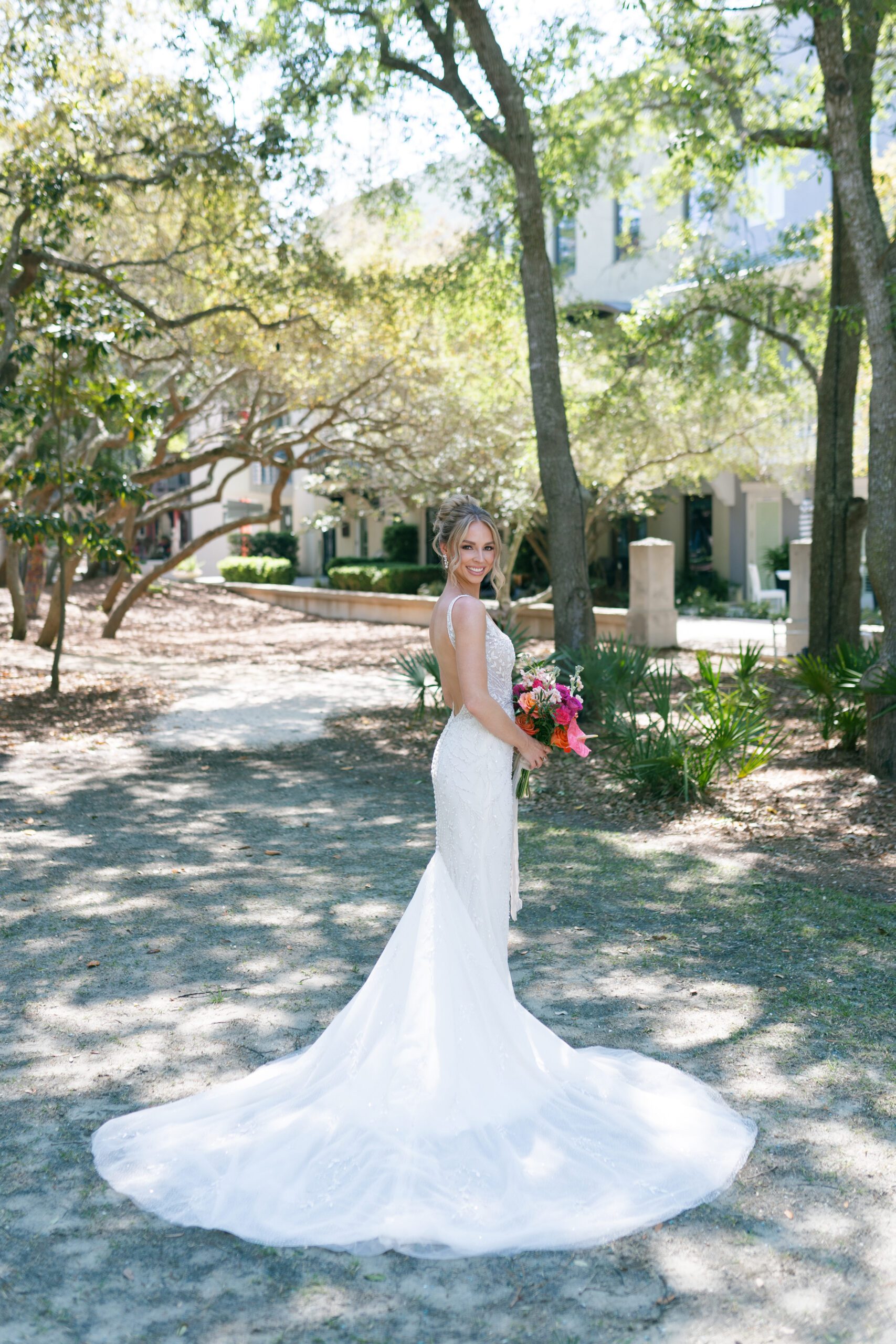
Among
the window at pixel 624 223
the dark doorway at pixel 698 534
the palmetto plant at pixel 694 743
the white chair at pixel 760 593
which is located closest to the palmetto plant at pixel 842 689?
the palmetto plant at pixel 694 743

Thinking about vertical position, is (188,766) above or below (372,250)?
below

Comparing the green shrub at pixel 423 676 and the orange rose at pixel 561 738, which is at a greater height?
the orange rose at pixel 561 738

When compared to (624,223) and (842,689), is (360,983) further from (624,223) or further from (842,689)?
(624,223)

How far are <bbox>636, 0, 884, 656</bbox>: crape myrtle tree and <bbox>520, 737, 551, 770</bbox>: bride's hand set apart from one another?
706 centimetres

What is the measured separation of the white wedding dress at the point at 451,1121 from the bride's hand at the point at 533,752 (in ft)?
0.27

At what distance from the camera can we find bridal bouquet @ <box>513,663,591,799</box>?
432cm

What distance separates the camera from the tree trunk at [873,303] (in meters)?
8.82

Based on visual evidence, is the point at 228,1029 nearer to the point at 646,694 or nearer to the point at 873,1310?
the point at 873,1310

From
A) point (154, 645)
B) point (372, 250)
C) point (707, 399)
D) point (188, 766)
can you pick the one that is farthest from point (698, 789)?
point (372, 250)

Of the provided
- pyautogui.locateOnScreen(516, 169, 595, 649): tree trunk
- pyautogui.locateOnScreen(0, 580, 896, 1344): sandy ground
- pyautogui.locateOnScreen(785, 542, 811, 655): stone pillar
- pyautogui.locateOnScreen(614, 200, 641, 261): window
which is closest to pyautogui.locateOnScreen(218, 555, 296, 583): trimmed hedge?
pyautogui.locateOnScreen(614, 200, 641, 261): window

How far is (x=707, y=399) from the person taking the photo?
17.1 metres

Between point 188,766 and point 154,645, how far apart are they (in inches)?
464

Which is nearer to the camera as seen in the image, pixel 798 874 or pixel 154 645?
pixel 798 874

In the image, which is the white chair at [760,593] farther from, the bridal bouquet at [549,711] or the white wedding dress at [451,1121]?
the white wedding dress at [451,1121]
